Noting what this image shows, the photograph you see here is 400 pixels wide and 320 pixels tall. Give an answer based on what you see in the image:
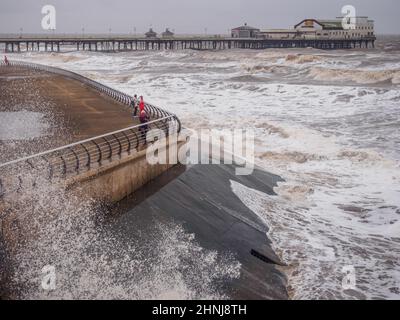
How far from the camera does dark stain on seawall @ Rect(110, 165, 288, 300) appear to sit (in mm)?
8516

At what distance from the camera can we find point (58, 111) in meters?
18.5

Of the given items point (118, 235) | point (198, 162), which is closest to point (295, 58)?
point (198, 162)

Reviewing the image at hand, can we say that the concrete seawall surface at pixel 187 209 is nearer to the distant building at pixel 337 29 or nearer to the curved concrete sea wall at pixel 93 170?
the curved concrete sea wall at pixel 93 170

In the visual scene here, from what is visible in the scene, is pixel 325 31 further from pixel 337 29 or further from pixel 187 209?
pixel 187 209

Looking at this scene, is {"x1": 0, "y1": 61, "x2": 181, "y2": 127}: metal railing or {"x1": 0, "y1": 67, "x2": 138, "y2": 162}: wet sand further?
{"x1": 0, "y1": 61, "x2": 181, "y2": 127}: metal railing

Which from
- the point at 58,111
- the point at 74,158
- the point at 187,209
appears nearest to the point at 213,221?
the point at 187,209

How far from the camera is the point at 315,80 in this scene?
4609 centimetres

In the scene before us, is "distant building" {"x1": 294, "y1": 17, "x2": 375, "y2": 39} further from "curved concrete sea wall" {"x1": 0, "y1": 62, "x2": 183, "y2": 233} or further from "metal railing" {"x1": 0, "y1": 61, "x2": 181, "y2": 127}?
"curved concrete sea wall" {"x1": 0, "y1": 62, "x2": 183, "y2": 233}

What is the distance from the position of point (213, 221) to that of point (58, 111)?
35.2 feet

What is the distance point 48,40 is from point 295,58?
60289 millimetres

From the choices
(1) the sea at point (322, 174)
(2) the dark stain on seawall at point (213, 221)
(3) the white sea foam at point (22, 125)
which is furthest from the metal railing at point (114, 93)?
(1) the sea at point (322, 174)

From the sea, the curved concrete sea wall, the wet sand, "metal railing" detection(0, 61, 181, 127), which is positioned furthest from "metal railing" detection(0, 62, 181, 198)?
the sea

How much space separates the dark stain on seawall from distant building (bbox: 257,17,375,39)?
99.9 m
